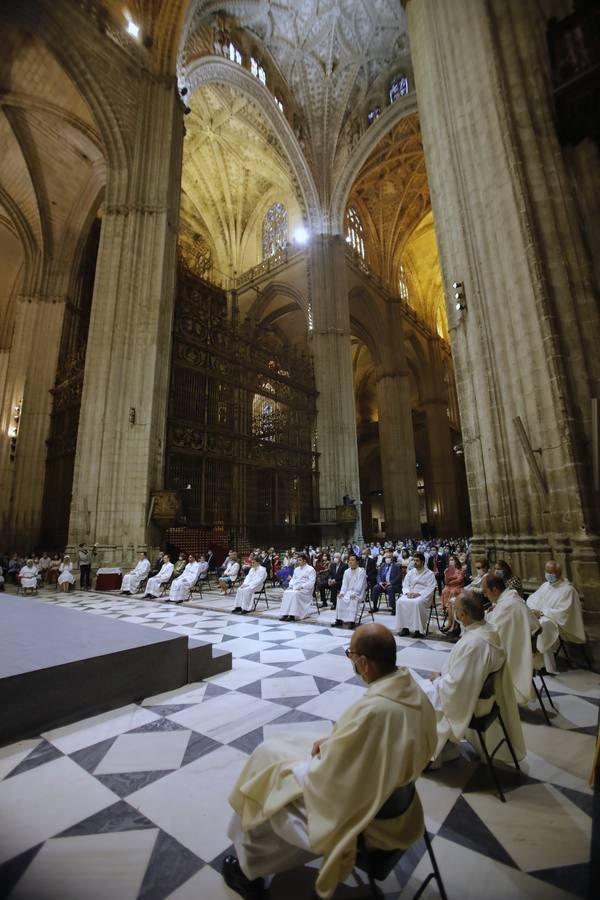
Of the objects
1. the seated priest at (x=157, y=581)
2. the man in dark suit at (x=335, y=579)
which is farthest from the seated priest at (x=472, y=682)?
the seated priest at (x=157, y=581)

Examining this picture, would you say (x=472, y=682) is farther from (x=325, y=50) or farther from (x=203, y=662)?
(x=325, y=50)

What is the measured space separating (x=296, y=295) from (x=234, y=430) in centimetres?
1080

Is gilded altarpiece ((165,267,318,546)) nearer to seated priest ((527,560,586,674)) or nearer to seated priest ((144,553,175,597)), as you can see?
seated priest ((144,553,175,597))

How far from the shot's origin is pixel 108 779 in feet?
6.84

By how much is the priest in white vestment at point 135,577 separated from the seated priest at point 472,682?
8807 mm

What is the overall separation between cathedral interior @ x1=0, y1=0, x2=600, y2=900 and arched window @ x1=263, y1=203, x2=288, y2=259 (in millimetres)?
235

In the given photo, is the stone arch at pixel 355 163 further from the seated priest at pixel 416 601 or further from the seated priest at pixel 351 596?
the seated priest at pixel 416 601

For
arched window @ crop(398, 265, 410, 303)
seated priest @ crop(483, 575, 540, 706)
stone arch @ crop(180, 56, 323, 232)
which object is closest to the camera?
seated priest @ crop(483, 575, 540, 706)

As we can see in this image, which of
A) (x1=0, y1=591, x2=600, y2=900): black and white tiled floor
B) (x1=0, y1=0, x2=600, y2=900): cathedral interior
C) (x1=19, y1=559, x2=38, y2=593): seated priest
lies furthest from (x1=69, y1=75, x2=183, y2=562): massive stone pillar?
(x1=0, y1=591, x2=600, y2=900): black and white tiled floor

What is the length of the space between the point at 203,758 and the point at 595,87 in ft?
29.0

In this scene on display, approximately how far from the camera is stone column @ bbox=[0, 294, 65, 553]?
14852 millimetres

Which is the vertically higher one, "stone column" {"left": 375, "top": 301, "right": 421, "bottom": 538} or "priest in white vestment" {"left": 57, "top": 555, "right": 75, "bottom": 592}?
"stone column" {"left": 375, "top": 301, "right": 421, "bottom": 538}

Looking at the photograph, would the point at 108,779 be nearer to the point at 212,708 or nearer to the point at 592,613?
the point at 212,708

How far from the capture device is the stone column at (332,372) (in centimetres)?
1756
